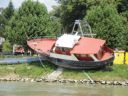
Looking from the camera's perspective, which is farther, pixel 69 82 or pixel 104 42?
pixel 104 42

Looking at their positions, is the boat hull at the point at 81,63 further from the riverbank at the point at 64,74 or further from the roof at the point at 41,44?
the roof at the point at 41,44

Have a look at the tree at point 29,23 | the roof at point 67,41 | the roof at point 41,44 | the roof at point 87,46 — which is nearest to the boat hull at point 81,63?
the roof at point 87,46

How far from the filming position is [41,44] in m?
72.0

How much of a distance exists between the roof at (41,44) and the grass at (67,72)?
3.08 meters

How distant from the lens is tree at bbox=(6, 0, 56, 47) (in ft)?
251

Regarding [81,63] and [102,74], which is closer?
[102,74]

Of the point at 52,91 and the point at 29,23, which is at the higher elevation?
the point at 29,23

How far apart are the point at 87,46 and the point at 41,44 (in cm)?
755

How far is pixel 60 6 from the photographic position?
330 ft

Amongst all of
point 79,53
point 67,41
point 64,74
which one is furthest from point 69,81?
point 67,41

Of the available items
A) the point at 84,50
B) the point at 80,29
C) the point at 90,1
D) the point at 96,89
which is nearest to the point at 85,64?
the point at 84,50

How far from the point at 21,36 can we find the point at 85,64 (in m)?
13.8

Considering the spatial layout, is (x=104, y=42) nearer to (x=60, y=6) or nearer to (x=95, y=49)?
(x=95, y=49)

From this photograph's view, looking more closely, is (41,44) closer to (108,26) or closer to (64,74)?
(64,74)
